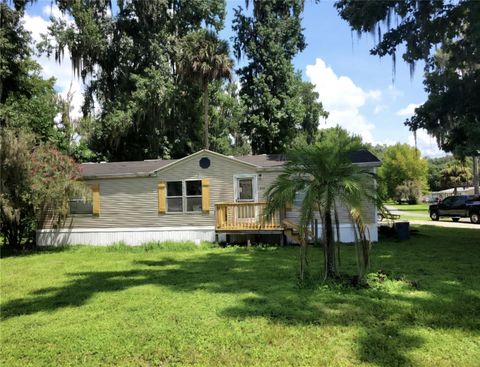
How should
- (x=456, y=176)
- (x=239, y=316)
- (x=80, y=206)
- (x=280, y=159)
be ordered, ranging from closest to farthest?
(x=239, y=316) → (x=280, y=159) → (x=80, y=206) → (x=456, y=176)

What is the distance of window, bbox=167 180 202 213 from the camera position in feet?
45.3

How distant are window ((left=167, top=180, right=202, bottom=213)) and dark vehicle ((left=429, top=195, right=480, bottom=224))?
592 inches

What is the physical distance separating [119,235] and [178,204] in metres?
2.59

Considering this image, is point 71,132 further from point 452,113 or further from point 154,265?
point 452,113

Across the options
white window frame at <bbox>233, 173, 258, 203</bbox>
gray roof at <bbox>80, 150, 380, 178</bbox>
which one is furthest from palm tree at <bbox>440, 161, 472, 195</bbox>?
white window frame at <bbox>233, 173, 258, 203</bbox>

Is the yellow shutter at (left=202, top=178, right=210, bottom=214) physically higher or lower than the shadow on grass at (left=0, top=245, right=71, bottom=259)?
higher

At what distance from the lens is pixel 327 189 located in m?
6.70

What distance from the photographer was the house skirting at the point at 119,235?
1357 cm

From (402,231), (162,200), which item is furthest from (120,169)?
(402,231)

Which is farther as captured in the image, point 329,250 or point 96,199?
point 96,199

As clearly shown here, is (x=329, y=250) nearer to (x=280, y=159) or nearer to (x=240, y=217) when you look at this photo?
(x=240, y=217)

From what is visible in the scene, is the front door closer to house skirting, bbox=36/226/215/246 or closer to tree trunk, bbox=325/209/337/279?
house skirting, bbox=36/226/215/246

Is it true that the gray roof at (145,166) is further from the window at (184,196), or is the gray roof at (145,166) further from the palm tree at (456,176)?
the palm tree at (456,176)

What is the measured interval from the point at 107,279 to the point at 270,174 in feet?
23.5
